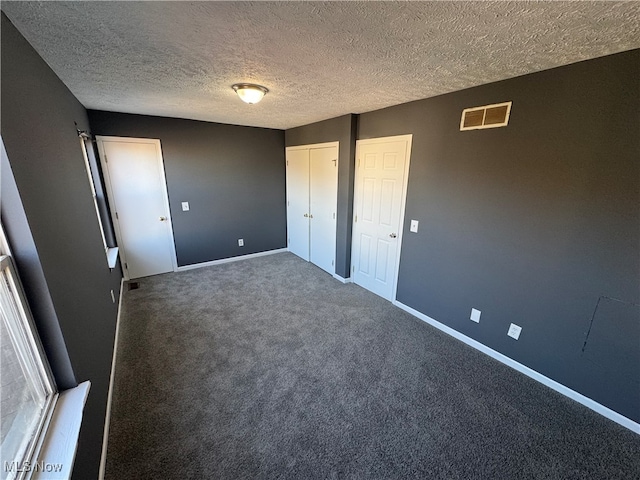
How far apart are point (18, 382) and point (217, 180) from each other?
3530mm

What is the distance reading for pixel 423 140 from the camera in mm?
2561

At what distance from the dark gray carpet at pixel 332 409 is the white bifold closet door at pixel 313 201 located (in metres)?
1.49

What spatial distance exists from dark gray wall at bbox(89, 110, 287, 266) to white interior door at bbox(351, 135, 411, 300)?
1889 mm

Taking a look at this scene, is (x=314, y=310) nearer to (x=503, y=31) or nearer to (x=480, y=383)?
(x=480, y=383)

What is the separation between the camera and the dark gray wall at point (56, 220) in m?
1.06

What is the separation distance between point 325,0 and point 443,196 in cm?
196

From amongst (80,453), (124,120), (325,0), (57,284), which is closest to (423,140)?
(325,0)

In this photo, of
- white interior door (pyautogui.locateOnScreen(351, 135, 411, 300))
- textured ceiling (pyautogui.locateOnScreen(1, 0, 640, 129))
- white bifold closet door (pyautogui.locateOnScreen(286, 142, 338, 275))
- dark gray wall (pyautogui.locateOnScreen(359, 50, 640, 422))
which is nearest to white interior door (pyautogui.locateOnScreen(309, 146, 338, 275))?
white bifold closet door (pyautogui.locateOnScreen(286, 142, 338, 275))

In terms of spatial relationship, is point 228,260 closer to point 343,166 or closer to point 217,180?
point 217,180

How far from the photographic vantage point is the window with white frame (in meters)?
0.88

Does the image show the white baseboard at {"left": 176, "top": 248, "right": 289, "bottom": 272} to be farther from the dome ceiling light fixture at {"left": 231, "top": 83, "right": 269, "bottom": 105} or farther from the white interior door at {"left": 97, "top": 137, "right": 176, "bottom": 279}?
the dome ceiling light fixture at {"left": 231, "top": 83, "right": 269, "bottom": 105}

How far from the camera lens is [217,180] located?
13.5 ft

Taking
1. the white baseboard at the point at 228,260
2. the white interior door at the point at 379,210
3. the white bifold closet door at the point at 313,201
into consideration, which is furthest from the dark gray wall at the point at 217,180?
the white interior door at the point at 379,210

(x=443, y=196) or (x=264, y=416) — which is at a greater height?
(x=443, y=196)
